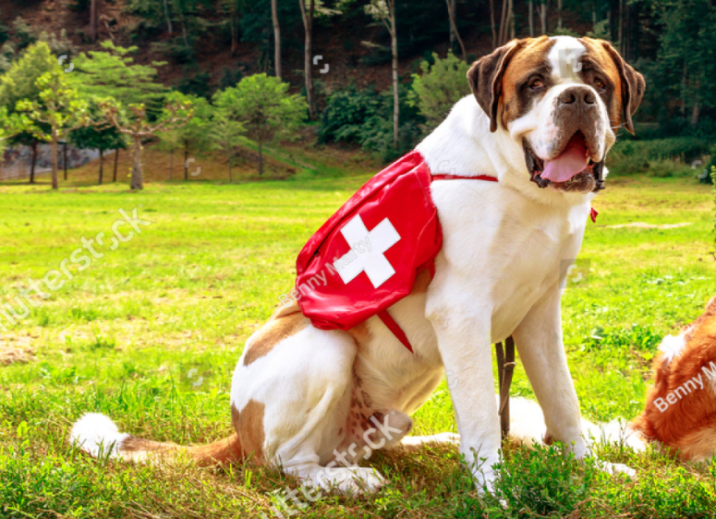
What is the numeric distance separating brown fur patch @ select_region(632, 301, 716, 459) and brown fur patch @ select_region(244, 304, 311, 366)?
73.5 inches

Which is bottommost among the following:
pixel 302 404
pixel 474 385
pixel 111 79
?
pixel 302 404

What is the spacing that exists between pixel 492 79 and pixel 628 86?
24.8 inches

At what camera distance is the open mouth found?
253 cm

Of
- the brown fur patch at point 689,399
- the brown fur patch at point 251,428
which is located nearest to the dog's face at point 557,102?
the brown fur patch at point 689,399

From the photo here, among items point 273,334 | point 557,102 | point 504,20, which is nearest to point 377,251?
→ point 273,334

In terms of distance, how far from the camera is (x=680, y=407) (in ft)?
10.2

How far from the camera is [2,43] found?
2154 inches

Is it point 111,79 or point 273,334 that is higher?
point 111,79

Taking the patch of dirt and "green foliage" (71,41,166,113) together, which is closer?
the patch of dirt

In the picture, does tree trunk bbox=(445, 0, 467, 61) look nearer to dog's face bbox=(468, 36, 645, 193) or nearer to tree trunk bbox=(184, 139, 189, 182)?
tree trunk bbox=(184, 139, 189, 182)

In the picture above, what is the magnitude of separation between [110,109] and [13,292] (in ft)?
78.9

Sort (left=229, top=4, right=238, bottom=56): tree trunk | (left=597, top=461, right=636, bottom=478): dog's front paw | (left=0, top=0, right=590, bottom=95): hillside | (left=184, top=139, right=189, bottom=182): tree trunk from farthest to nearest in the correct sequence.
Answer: (left=229, top=4, right=238, bottom=56): tree trunk → (left=0, top=0, right=590, bottom=95): hillside → (left=184, top=139, right=189, bottom=182): tree trunk → (left=597, top=461, right=636, bottom=478): dog's front paw

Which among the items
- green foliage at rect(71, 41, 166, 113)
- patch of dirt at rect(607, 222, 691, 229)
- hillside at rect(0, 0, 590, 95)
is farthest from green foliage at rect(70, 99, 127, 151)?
patch of dirt at rect(607, 222, 691, 229)

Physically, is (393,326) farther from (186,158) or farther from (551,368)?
(186,158)
